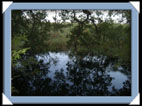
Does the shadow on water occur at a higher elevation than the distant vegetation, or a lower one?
lower

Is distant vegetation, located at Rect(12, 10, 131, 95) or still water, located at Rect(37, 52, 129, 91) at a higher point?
distant vegetation, located at Rect(12, 10, 131, 95)

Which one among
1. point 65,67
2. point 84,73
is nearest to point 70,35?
point 65,67

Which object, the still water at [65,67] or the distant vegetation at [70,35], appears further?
the distant vegetation at [70,35]

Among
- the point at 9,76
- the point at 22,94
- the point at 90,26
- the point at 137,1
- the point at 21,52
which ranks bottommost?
the point at 22,94

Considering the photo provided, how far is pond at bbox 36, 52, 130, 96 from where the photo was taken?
11.2ft

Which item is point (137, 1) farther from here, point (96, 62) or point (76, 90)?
point (76, 90)

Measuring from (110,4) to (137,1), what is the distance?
0.36 meters

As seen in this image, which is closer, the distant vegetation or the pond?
the pond

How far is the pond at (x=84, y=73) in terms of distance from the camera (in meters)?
Answer: 3.41

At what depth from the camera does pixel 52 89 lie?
11.1ft

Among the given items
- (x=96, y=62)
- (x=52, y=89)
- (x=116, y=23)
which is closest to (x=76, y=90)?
(x=52, y=89)

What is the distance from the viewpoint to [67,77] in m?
3.54

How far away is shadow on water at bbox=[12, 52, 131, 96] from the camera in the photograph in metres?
3.33

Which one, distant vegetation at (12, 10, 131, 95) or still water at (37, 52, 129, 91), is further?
distant vegetation at (12, 10, 131, 95)
